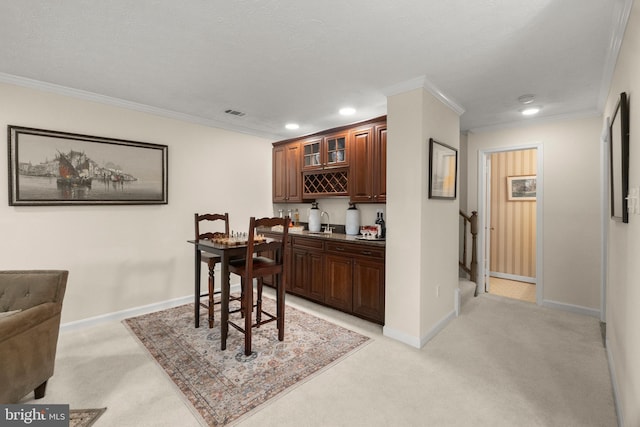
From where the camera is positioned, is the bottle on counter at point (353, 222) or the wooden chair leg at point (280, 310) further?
the bottle on counter at point (353, 222)

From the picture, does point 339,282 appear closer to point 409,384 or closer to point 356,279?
point 356,279

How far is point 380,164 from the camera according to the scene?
3557mm

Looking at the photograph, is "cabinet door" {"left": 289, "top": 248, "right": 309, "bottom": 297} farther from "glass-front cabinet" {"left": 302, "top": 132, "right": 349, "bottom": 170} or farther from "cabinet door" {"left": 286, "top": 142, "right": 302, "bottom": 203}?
"glass-front cabinet" {"left": 302, "top": 132, "right": 349, "bottom": 170}

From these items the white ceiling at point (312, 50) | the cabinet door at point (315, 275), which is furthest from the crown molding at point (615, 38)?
the cabinet door at point (315, 275)

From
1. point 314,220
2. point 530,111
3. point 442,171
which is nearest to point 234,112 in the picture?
point 314,220

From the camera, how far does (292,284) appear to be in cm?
417

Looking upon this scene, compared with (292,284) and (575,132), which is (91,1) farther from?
(575,132)

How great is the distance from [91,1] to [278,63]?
1.21 meters

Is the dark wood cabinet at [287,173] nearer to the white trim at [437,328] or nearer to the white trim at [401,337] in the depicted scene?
the white trim at [401,337]

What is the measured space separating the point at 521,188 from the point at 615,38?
3610 millimetres

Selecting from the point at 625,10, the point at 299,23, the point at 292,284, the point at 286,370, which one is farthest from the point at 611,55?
the point at 292,284

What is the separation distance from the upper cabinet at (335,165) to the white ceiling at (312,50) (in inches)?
18.7

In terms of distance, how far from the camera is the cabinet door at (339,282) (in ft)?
11.4

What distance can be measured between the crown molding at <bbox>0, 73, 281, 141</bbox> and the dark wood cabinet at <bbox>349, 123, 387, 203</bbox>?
1.75 m
